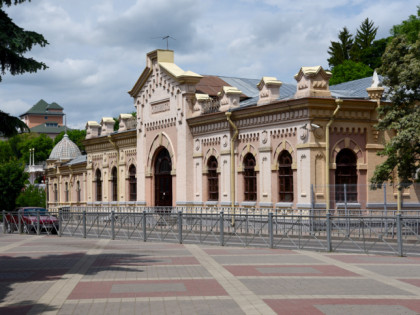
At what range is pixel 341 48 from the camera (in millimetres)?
69562

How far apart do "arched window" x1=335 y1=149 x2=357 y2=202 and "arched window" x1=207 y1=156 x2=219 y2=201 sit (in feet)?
23.7

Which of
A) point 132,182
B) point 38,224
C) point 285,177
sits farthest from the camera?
point 132,182

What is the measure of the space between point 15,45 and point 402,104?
1525 centimetres

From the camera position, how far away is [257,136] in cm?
3066

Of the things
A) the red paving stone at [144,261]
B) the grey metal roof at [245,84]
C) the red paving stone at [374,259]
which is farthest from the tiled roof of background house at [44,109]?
the red paving stone at [374,259]

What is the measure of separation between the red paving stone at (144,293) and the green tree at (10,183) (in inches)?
2353

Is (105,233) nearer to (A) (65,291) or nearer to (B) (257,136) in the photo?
(B) (257,136)

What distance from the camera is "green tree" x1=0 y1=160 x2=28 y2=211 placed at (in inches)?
2793

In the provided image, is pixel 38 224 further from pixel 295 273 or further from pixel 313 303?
pixel 313 303

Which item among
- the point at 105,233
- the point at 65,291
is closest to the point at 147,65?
the point at 105,233

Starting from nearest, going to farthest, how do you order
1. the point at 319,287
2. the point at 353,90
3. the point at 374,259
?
the point at 319,287 < the point at 374,259 < the point at 353,90

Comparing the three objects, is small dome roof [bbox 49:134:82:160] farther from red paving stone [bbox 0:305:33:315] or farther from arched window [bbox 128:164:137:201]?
red paving stone [bbox 0:305:33:315]

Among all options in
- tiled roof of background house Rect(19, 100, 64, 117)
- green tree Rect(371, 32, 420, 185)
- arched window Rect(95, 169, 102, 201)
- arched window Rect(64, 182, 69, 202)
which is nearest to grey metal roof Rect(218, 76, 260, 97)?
arched window Rect(95, 169, 102, 201)

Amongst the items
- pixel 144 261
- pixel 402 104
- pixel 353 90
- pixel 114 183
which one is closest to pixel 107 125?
pixel 114 183
